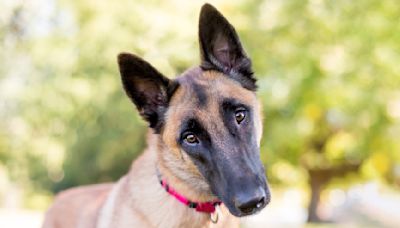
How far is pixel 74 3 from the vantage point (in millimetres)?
17672

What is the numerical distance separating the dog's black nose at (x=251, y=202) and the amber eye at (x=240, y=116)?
593 millimetres

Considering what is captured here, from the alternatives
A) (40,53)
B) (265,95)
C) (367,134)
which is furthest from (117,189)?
(40,53)

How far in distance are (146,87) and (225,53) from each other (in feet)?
2.09

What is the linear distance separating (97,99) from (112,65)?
55.3 inches

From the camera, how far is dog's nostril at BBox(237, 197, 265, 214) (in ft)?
12.9

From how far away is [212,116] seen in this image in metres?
4.26

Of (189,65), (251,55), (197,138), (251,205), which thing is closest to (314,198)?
(251,55)

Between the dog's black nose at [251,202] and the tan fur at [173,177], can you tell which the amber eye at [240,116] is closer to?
the tan fur at [173,177]

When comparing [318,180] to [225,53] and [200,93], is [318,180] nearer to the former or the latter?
[225,53]

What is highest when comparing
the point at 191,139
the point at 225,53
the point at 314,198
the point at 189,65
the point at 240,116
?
the point at 225,53

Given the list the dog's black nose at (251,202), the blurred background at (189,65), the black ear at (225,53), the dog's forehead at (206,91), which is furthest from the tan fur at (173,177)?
the blurred background at (189,65)

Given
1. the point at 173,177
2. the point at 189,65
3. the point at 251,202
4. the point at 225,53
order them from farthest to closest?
the point at 189,65, the point at 225,53, the point at 173,177, the point at 251,202

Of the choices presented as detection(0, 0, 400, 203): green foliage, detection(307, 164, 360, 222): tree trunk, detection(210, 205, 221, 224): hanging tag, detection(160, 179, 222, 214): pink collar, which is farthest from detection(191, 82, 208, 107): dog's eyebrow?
detection(307, 164, 360, 222): tree trunk

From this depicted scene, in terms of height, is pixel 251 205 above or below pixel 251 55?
above
